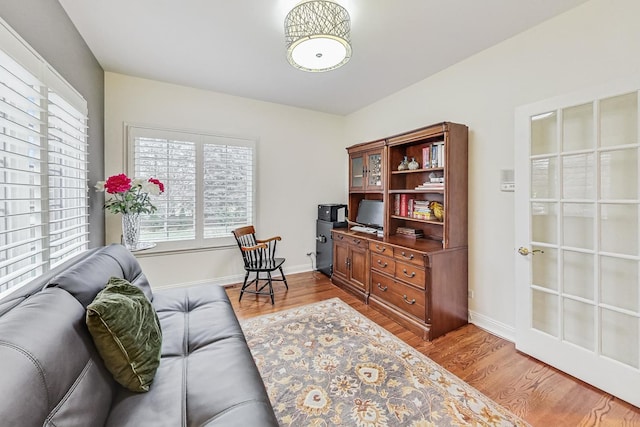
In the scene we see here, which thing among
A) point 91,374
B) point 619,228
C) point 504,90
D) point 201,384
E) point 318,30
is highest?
point 318,30

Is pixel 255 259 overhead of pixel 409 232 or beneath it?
beneath

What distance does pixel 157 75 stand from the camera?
10.3 feet

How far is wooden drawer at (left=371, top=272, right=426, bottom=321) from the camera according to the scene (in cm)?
254

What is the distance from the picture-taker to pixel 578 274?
196 centimetres

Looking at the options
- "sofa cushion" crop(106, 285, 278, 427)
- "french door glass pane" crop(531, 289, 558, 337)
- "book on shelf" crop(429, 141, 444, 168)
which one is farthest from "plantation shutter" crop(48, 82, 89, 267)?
"french door glass pane" crop(531, 289, 558, 337)

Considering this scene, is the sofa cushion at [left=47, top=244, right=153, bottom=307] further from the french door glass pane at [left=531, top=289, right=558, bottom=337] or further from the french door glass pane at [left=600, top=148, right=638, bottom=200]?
the french door glass pane at [left=600, top=148, right=638, bottom=200]

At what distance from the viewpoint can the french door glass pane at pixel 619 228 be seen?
1710 mm

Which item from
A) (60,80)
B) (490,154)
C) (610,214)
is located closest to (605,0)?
(490,154)

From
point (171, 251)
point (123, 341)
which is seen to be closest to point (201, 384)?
point (123, 341)

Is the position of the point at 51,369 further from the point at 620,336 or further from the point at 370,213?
the point at 370,213

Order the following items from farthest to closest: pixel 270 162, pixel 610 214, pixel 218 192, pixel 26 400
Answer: pixel 270 162 → pixel 218 192 → pixel 610 214 → pixel 26 400

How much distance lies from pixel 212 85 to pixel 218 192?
134 centimetres

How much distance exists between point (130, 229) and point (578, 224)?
374 cm

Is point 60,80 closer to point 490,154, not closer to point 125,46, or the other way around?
point 125,46
